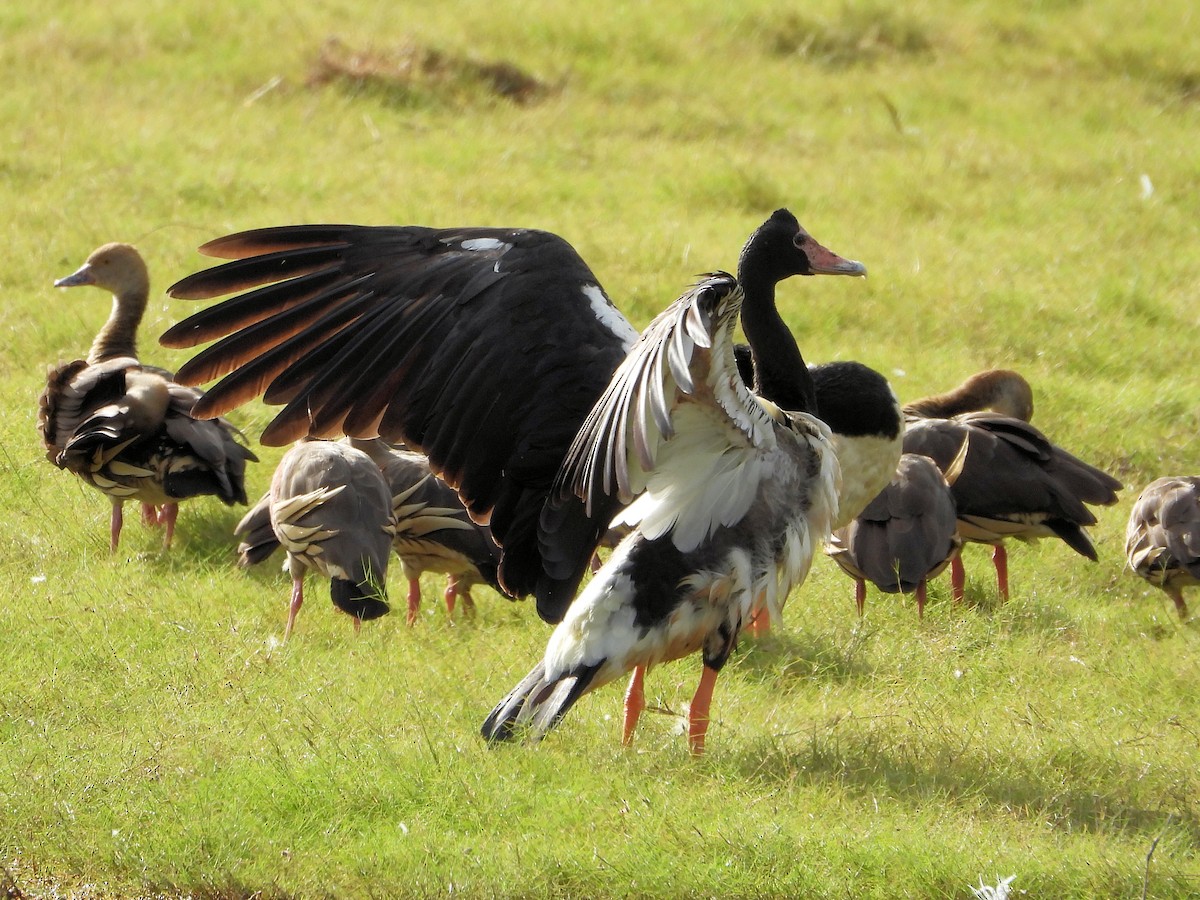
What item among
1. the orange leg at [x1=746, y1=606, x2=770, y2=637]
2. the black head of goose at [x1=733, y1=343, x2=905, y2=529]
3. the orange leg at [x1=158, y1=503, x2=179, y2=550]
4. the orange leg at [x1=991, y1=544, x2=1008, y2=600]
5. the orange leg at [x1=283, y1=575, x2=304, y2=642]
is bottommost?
the orange leg at [x1=158, y1=503, x2=179, y2=550]

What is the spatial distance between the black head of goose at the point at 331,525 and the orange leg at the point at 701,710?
1.43 m

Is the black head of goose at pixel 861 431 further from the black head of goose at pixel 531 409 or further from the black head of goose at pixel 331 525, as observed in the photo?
the black head of goose at pixel 331 525

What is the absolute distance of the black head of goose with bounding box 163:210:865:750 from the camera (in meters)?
5.03

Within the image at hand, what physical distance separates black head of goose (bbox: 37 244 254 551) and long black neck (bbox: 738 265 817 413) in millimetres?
2555

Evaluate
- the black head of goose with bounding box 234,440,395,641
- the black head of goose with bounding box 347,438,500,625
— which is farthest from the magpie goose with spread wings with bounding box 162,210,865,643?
the black head of goose with bounding box 347,438,500,625

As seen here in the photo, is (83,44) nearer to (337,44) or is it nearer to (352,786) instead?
(337,44)

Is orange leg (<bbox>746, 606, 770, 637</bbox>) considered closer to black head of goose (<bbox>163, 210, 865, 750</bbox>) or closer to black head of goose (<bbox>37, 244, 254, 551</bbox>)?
black head of goose (<bbox>163, 210, 865, 750</bbox>)

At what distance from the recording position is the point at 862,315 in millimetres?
9727

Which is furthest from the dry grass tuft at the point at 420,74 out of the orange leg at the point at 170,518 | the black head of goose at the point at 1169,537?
the black head of goose at the point at 1169,537

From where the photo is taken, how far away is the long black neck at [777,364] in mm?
5805

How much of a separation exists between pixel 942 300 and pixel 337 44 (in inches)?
243

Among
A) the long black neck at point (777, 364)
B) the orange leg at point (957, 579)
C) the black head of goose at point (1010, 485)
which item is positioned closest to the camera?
the long black neck at point (777, 364)

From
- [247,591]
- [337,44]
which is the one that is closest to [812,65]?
[337,44]

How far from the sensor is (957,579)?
728cm
